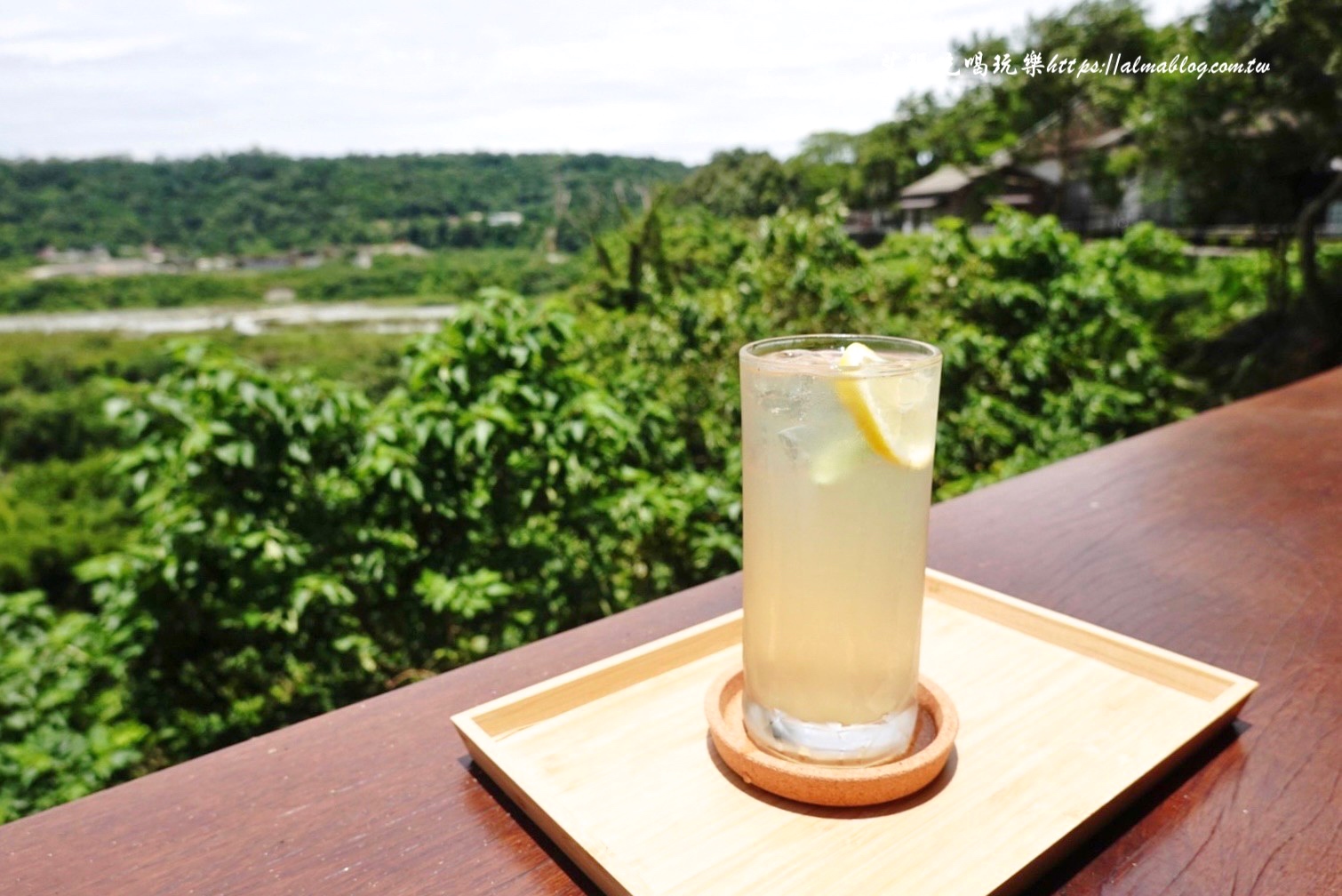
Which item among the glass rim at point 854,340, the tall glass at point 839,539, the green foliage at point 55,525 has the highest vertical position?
the glass rim at point 854,340

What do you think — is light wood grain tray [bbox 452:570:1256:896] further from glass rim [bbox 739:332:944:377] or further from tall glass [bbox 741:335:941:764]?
glass rim [bbox 739:332:944:377]

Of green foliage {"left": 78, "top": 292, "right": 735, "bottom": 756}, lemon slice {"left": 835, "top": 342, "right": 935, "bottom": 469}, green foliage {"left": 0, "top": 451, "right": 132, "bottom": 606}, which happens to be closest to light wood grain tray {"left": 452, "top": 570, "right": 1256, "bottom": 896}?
lemon slice {"left": 835, "top": 342, "right": 935, "bottom": 469}

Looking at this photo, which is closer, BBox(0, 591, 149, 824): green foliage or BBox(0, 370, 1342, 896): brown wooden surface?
BBox(0, 370, 1342, 896): brown wooden surface

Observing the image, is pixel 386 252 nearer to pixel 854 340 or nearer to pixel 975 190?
pixel 975 190

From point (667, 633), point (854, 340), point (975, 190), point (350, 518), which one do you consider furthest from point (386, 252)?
point (854, 340)

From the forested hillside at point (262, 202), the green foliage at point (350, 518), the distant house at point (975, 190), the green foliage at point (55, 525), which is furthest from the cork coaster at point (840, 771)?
the forested hillside at point (262, 202)

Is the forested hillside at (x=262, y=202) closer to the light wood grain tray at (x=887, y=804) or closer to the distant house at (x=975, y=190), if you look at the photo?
the distant house at (x=975, y=190)
